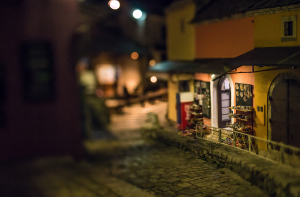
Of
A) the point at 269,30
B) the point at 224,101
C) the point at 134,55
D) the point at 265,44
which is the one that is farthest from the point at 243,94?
the point at 134,55

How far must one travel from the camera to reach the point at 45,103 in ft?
39.1

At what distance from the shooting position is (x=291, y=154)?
8430 mm

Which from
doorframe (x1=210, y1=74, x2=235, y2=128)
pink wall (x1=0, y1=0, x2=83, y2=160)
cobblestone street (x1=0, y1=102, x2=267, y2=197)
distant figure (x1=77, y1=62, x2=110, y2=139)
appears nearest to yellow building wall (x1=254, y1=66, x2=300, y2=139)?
cobblestone street (x1=0, y1=102, x2=267, y2=197)

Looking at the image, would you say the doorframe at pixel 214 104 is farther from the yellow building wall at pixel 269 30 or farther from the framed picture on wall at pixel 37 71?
the framed picture on wall at pixel 37 71

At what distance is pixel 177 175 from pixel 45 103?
552 cm

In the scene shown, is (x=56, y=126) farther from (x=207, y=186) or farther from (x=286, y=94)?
(x=286, y=94)

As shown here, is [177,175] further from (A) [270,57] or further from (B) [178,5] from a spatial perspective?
(B) [178,5]

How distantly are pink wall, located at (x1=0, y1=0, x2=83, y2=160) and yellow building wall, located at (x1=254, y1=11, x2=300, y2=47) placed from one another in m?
6.63

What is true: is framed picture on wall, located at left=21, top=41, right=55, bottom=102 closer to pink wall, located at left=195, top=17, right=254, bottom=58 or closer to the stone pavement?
the stone pavement

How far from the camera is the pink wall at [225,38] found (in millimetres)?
11055

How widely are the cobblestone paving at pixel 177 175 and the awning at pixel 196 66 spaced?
3.30 meters

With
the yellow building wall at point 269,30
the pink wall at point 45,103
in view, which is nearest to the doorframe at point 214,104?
the yellow building wall at point 269,30

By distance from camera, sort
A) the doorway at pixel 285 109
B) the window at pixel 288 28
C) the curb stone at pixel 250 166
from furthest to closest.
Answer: the doorway at pixel 285 109 → the window at pixel 288 28 → the curb stone at pixel 250 166

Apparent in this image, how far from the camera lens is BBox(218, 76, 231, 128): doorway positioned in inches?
481
